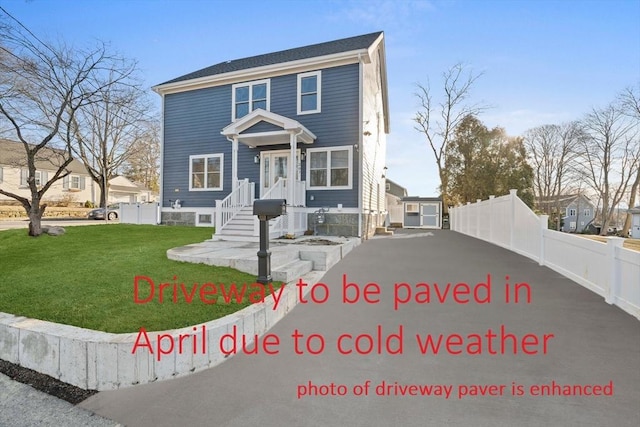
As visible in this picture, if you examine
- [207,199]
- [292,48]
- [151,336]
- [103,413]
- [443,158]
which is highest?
[292,48]

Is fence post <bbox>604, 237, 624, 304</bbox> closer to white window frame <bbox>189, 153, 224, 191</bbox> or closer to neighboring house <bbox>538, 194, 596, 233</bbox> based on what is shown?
white window frame <bbox>189, 153, 224, 191</bbox>

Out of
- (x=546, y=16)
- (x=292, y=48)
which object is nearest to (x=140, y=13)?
(x=292, y=48)

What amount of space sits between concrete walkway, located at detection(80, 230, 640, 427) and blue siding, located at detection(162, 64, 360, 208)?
6.90 metres

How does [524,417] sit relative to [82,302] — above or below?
below

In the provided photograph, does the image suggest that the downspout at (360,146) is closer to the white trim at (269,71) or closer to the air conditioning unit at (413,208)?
the white trim at (269,71)

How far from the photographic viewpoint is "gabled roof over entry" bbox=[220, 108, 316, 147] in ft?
32.2

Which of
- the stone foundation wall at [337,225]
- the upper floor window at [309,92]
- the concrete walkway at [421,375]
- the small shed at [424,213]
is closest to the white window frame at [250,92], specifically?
the upper floor window at [309,92]

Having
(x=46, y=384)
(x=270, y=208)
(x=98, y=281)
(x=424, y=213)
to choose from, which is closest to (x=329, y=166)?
(x=270, y=208)

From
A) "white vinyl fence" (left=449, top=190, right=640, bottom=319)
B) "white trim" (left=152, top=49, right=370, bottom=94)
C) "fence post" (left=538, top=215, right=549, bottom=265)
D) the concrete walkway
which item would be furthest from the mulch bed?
"white trim" (left=152, top=49, right=370, bottom=94)

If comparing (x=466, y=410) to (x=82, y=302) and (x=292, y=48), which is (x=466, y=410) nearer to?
(x=82, y=302)

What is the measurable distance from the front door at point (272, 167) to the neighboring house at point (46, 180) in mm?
19632

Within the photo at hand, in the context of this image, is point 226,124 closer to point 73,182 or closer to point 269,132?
point 269,132

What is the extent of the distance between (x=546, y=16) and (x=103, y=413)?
1238 centimetres

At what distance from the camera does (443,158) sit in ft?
80.9
